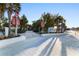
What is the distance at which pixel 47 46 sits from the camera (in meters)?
5.10

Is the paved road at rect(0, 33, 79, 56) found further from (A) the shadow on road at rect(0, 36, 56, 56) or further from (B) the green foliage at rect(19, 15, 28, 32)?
(B) the green foliage at rect(19, 15, 28, 32)

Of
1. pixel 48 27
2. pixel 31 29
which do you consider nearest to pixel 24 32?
pixel 31 29

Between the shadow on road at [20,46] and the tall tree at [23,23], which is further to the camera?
the tall tree at [23,23]

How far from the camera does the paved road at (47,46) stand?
15.7ft

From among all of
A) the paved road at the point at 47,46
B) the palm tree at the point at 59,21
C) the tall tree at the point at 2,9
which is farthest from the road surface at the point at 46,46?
the tall tree at the point at 2,9

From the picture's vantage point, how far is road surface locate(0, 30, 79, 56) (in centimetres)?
479

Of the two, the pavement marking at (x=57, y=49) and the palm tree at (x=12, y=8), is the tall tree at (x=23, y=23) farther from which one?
the pavement marking at (x=57, y=49)

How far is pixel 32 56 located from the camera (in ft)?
15.5

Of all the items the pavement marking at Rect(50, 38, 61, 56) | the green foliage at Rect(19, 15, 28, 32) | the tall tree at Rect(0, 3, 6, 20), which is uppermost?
the tall tree at Rect(0, 3, 6, 20)

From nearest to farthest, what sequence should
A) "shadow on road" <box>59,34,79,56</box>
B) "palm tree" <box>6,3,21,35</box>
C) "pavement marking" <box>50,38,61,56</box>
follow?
"pavement marking" <box>50,38,61,56</box> → "shadow on road" <box>59,34,79,56</box> → "palm tree" <box>6,3,21,35</box>

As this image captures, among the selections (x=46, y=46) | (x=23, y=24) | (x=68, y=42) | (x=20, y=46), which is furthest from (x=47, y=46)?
(x=23, y=24)

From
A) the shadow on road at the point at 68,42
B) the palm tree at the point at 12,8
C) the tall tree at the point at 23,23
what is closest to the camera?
the shadow on road at the point at 68,42

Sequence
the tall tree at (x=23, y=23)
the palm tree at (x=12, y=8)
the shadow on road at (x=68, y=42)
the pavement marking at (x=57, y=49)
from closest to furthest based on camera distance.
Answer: the pavement marking at (x=57, y=49) < the shadow on road at (x=68, y=42) < the tall tree at (x=23, y=23) < the palm tree at (x=12, y=8)

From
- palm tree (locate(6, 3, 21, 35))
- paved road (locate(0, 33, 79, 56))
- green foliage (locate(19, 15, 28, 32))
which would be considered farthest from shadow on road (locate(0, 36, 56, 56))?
palm tree (locate(6, 3, 21, 35))
